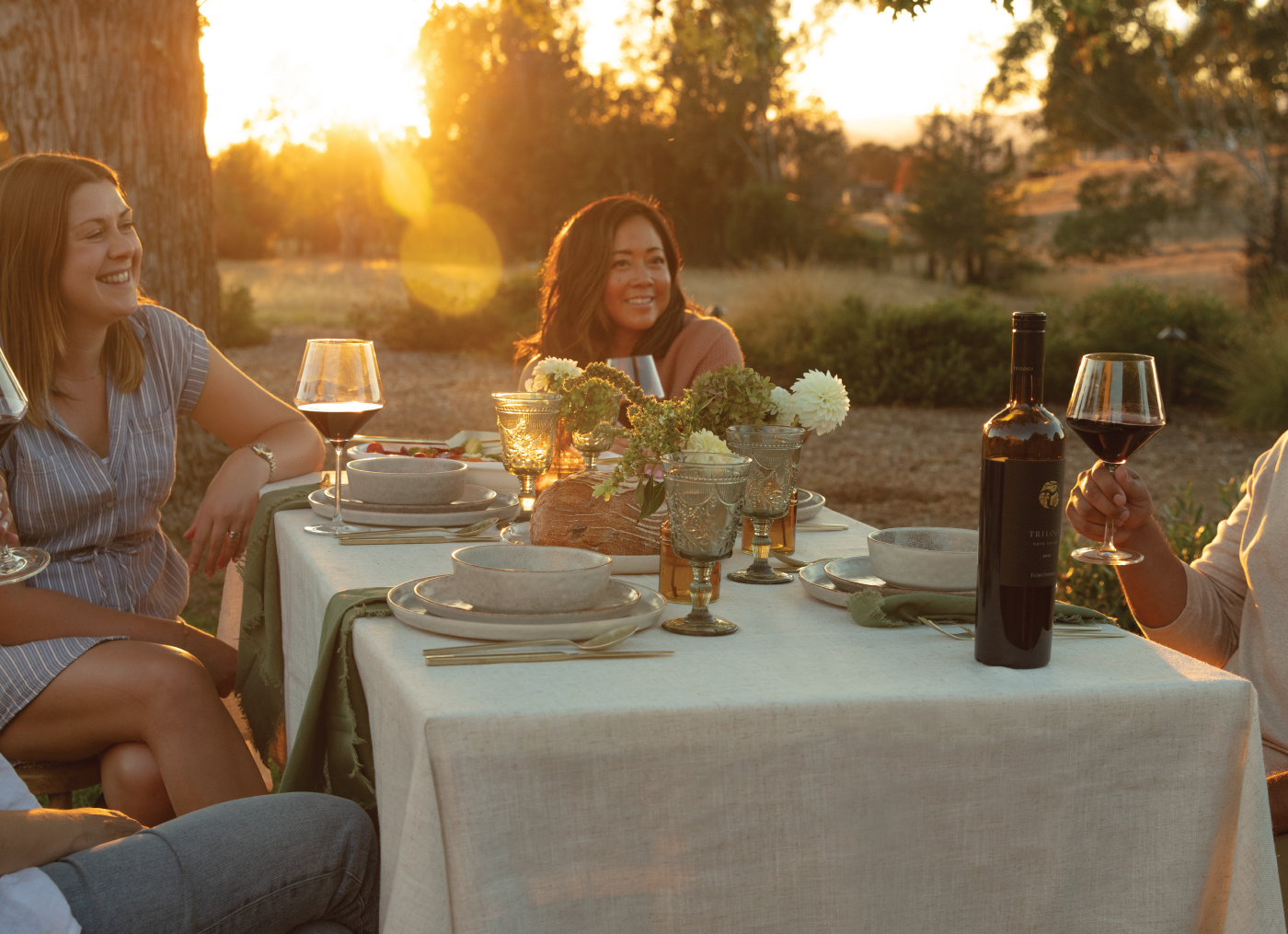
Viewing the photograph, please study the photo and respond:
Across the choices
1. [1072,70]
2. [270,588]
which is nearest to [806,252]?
[1072,70]

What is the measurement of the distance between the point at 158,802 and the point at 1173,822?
A: 176 cm

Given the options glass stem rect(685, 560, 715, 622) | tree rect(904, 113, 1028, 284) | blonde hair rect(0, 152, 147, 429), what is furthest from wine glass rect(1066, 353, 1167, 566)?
tree rect(904, 113, 1028, 284)

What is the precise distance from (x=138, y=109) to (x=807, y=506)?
443 cm

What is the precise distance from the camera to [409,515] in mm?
2303

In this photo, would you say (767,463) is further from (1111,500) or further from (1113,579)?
(1113,579)

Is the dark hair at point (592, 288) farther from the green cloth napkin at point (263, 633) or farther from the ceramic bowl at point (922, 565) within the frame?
the ceramic bowl at point (922, 565)

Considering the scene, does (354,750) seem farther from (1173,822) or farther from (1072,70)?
(1072,70)

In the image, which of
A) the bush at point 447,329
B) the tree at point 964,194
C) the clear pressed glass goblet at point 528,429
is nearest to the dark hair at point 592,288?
the clear pressed glass goblet at point 528,429

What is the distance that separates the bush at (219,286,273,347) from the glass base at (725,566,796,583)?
60.7ft

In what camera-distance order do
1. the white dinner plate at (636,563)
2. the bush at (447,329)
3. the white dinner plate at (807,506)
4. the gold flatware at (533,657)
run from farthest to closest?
the bush at (447,329) → the white dinner plate at (807,506) → the white dinner plate at (636,563) → the gold flatware at (533,657)

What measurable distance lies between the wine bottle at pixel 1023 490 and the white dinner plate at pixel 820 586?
0.37 metres

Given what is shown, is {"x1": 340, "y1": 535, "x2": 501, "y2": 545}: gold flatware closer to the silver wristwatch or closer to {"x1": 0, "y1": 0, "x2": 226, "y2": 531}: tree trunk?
the silver wristwatch

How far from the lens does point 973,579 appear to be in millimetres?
1769

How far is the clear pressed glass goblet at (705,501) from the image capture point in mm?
1485
